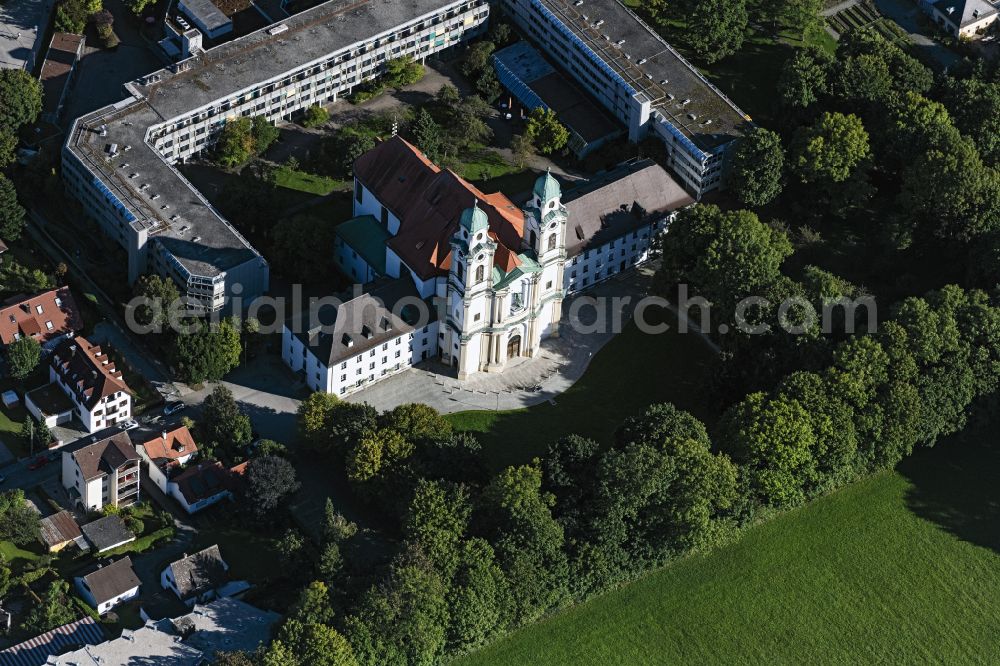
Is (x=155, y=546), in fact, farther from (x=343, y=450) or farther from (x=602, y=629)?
(x=602, y=629)

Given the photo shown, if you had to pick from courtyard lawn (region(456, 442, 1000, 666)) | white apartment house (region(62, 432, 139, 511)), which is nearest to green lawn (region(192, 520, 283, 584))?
white apartment house (region(62, 432, 139, 511))

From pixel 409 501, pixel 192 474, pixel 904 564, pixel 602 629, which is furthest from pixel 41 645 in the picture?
pixel 904 564

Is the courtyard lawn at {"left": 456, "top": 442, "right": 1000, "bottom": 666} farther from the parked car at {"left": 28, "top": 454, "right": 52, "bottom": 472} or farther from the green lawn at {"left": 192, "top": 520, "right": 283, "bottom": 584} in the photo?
the parked car at {"left": 28, "top": 454, "right": 52, "bottom": 472}

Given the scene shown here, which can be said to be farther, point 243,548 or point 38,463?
point 38,463

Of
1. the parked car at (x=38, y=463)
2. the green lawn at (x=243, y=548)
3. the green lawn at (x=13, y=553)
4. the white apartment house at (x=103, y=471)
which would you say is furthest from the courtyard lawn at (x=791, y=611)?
the parked car at (x=38, y=463)

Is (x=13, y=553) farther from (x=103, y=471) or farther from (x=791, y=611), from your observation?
(x=791, y=611)

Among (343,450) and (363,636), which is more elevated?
(343,450)

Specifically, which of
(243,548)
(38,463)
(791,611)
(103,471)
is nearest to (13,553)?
(103,471)
